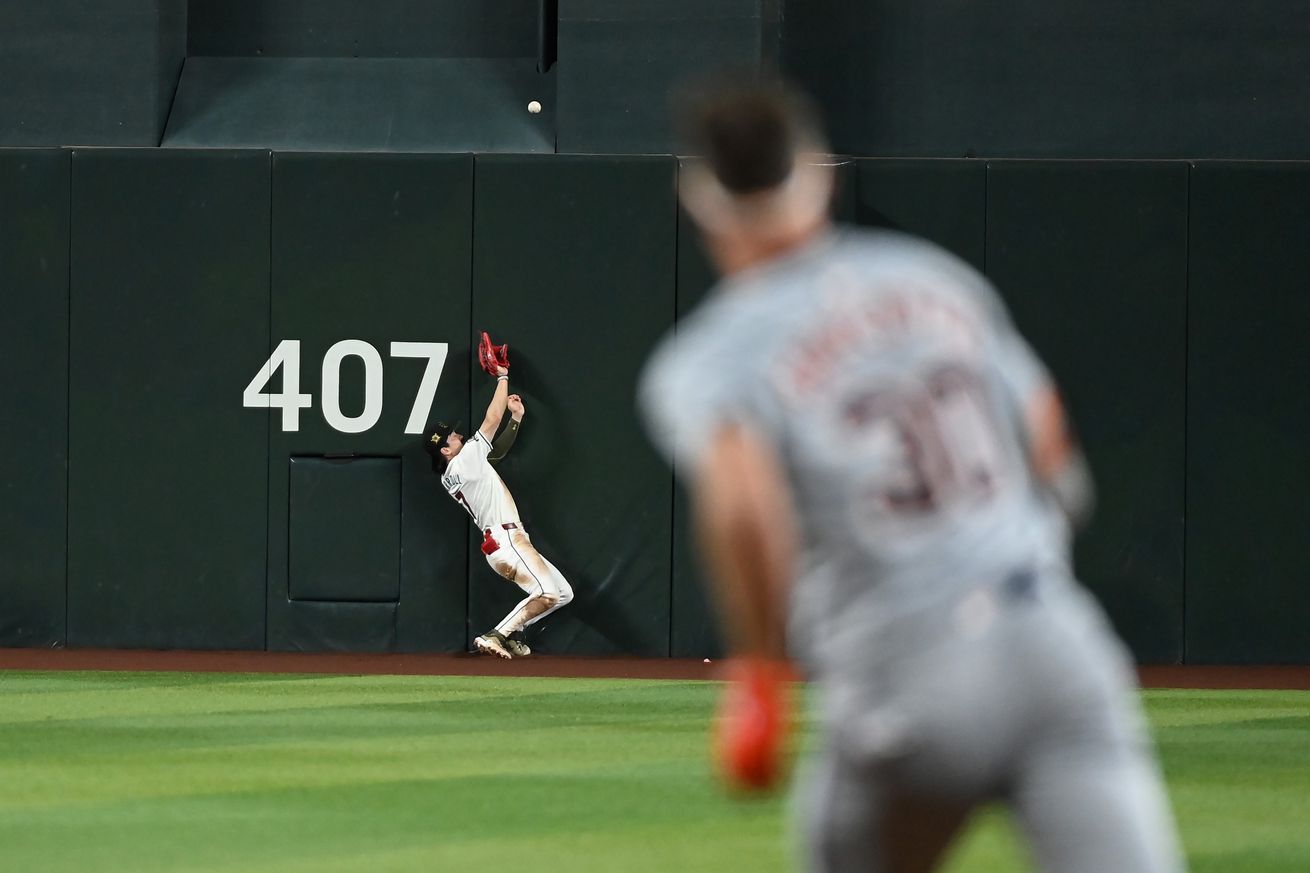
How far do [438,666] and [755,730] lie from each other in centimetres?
1425

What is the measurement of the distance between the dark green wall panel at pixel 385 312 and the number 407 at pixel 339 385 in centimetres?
5

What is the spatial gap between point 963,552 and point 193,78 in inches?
682

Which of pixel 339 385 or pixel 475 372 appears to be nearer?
pixel 475 372

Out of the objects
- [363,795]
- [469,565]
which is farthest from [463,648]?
[363,795]

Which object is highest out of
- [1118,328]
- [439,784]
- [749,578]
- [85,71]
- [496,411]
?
[85,71]

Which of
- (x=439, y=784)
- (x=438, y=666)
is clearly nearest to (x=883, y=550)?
(x=439, y=784)

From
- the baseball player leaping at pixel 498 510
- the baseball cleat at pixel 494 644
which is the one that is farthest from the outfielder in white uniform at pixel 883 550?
the baseball cleat at pixel 494 644

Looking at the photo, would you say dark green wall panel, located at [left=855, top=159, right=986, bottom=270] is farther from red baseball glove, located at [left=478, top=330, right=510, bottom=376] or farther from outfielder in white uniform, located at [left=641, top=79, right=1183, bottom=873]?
outfielder in white uniform, located at [left=641, top=79, right=1183, bottom=873]

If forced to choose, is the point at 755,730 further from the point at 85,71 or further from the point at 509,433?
the point at 85,71

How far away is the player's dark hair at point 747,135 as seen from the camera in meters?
3.18

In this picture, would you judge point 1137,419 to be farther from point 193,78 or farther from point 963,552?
point 963,552

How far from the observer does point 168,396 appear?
18.6 m

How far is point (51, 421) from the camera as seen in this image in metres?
18.7

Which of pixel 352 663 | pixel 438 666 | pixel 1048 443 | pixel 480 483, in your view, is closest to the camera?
pixel 1048 443
